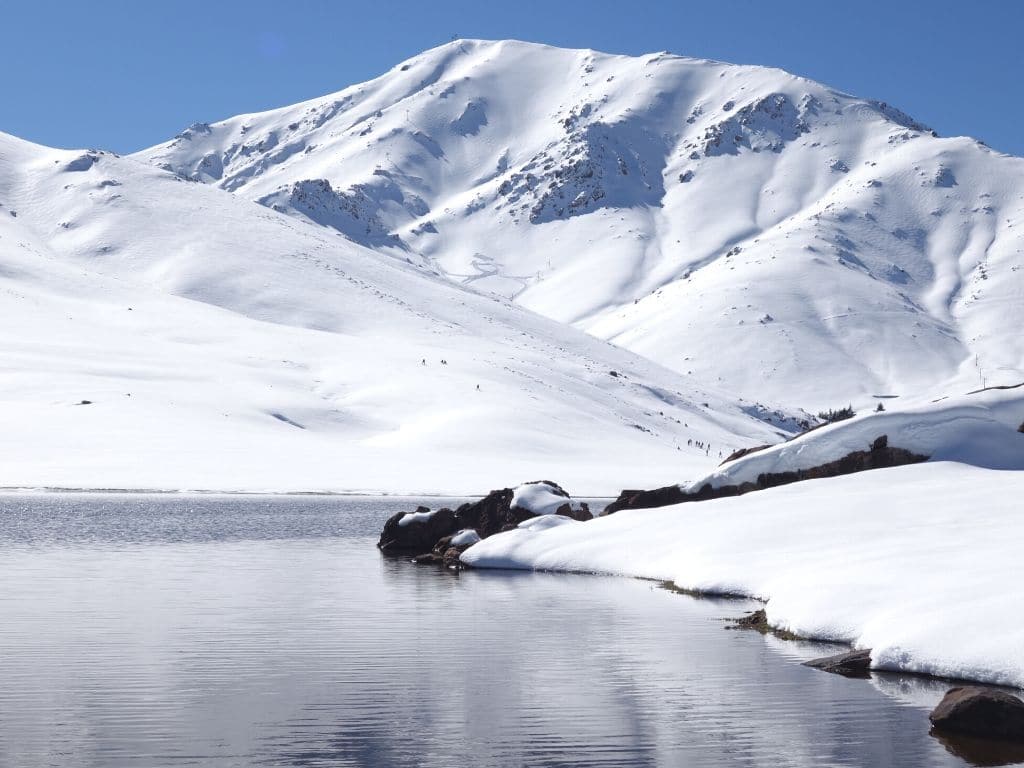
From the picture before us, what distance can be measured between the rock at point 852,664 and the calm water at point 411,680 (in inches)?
23.7

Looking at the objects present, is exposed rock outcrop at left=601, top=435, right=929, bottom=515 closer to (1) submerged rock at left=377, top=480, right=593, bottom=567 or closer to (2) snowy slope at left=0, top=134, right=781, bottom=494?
(1) submerged rock at left=377, top=480, right=593, bottom=567

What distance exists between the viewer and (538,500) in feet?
196

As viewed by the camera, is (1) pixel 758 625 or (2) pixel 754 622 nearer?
(1) pixel 758 625

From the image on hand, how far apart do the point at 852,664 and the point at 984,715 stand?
209 inches

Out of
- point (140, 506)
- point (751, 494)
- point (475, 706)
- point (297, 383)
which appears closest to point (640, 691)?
point (475, 706)

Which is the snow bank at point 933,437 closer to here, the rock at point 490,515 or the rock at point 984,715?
the rock at point 490,515

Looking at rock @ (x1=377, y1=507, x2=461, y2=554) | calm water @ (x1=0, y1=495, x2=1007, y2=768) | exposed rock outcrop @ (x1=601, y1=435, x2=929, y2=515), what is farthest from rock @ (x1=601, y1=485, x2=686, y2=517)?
rock @ (x1=377, y1=507, x2=461, y2=554)

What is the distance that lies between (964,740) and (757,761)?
4.08m

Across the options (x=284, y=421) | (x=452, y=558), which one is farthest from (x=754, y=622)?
(x=284, y=421)

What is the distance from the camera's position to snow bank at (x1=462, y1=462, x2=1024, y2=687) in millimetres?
26469

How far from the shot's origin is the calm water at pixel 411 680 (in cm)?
2164

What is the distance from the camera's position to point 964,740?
22.5m

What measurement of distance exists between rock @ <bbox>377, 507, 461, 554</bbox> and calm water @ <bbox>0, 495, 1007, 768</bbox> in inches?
481

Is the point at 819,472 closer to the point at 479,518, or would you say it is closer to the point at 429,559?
the point at 429,559
